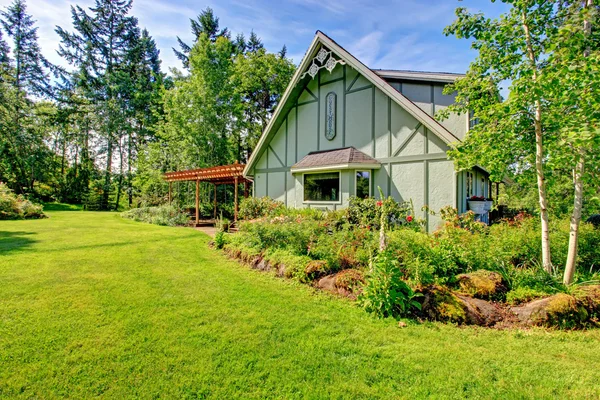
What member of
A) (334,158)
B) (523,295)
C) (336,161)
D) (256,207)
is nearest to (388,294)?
(523,295)

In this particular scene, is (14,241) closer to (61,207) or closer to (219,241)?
(219,241)

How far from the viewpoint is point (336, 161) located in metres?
10.3

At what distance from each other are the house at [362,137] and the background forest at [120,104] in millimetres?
11154

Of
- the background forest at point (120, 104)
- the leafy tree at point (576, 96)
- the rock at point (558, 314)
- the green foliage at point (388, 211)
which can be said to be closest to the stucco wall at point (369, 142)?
the green foliage at point (388, 211)

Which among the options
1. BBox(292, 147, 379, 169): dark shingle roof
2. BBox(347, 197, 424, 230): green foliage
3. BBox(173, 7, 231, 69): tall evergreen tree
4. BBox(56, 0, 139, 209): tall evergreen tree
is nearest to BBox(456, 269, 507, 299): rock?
BBox(347, 197, 424, 230): green foliage

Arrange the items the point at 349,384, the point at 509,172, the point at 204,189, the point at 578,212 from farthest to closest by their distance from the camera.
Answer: the point at 204,189 < the point at 509,172 < the point at 578,212 < the point at 349,384

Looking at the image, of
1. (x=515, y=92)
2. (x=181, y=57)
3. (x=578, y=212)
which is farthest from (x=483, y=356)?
(x=181, y=57)

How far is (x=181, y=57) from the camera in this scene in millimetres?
27953

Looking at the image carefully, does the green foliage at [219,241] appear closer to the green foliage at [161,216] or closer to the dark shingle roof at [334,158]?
the dark shingle roof at [334,158]

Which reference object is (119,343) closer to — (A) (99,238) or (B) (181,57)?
(A) (99,238)

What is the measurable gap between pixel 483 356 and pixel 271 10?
1223 centimetres

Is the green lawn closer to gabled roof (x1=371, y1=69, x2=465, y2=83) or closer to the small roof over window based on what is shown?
the small roof over window

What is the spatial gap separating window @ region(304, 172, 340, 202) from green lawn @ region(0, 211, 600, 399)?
6.11 m

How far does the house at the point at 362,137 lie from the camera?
891cm
